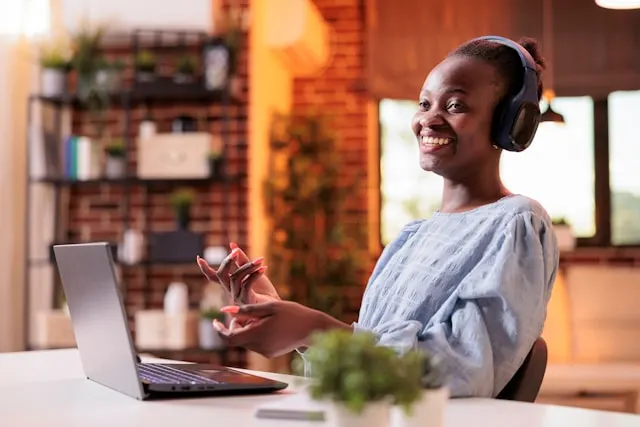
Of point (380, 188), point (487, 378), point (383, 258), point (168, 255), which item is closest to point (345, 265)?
point (380, 188)

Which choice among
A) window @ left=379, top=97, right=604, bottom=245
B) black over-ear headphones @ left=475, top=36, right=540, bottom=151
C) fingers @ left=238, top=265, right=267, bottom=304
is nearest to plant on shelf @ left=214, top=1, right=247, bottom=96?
window @ left=379, top=97, right=604, bottom=245

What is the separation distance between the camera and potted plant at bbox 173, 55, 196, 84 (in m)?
5.18

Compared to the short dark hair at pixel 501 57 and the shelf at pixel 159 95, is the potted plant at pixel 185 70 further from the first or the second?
the short dark hair at pixel 501 57

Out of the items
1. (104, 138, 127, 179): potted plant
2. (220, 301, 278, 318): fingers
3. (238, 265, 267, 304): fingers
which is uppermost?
(104, 138, 127, 179): potted plant

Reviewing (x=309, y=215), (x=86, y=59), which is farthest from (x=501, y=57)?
(x=309, y=215)

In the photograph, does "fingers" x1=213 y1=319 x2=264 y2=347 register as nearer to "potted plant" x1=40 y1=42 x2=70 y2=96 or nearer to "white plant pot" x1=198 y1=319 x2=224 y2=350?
"white plant pot" x1=198 y1=319 x2=224 y2=350

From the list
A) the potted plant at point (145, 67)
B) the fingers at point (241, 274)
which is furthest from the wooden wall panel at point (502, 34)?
the fingers at point (241, 274)

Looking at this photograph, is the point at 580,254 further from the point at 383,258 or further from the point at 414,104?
the point at 383,258

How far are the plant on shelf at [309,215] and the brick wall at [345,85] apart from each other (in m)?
0.30

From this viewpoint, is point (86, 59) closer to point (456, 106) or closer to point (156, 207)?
point (156, 207)

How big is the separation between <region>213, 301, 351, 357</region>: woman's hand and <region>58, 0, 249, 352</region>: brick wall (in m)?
3.94

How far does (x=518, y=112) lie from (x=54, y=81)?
13.6ft

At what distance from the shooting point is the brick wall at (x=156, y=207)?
5379mm

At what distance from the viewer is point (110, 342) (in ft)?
5.00
